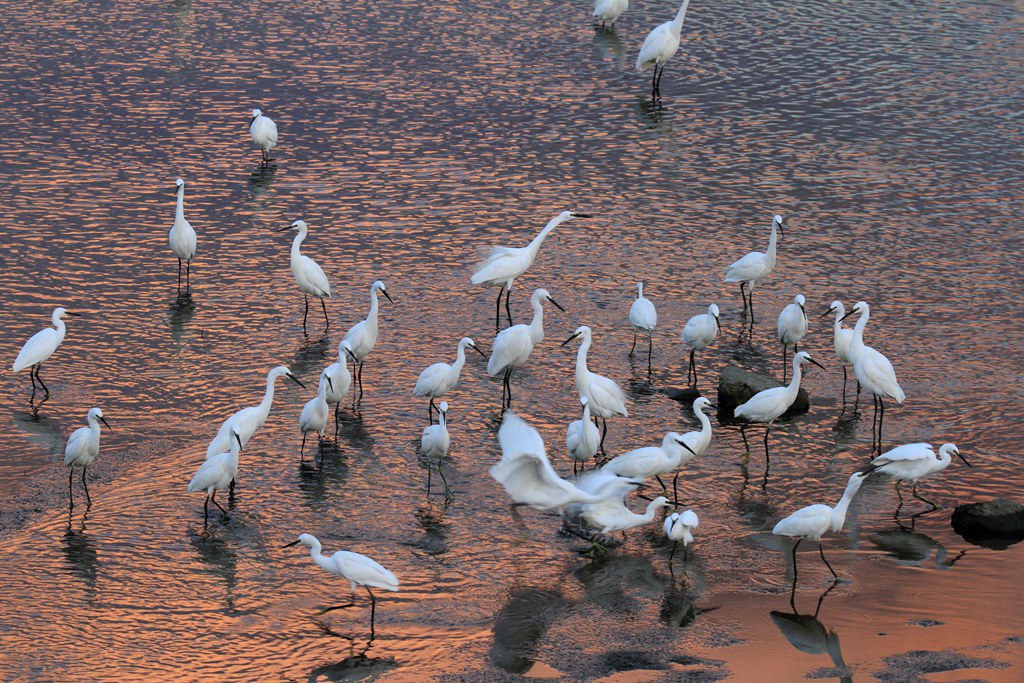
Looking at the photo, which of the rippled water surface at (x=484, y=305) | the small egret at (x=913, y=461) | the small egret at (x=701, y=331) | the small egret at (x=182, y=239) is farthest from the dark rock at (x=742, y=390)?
the small egret at (x=182, y=239)

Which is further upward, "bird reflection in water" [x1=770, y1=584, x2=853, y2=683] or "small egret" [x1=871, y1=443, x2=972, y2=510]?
"small egret" [x1=871, y1=443, x2=972, y2=510]

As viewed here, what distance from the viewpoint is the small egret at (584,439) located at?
502 inches

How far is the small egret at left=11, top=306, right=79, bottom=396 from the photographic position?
14414mm

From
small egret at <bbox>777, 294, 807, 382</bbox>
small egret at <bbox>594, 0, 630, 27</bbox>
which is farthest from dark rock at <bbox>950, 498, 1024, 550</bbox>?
small egret at <bbox>594, 0, 630, 27</bbox>

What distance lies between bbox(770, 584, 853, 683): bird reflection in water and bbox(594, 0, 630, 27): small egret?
18351 millimetres

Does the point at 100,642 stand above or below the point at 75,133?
below

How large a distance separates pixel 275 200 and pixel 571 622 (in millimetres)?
10600

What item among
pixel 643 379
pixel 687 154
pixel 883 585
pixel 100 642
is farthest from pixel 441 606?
pixel 687 154

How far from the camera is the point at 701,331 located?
586 inches

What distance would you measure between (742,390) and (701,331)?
85cm

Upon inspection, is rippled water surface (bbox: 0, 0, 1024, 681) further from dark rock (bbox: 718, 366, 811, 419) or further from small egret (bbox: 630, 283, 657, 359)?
small egret (bbox: 630, 283, 657, 359)

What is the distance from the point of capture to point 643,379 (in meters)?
15.3

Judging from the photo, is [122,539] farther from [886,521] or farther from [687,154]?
[687,154]

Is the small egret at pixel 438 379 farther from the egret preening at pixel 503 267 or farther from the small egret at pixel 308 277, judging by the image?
the small egret at pixel 308 277
